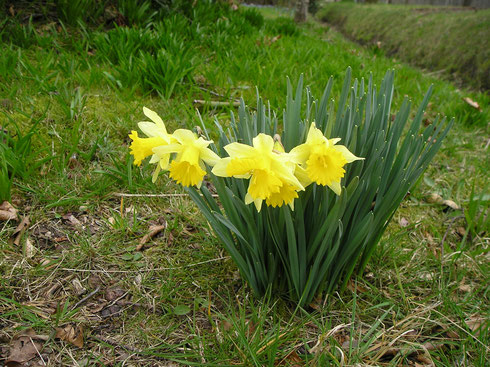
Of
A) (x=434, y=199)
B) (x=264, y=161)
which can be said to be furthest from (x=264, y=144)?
(x=434, y=199)

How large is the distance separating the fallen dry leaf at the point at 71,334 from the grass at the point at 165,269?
0.8 inches

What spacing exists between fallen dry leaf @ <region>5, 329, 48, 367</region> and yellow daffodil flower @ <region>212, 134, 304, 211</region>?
91 centimetres

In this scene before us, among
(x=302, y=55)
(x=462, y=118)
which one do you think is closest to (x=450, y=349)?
(x=462, y=118)

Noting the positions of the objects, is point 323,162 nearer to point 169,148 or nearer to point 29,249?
point 169,148

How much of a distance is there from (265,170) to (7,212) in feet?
4.48

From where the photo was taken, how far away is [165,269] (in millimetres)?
1503

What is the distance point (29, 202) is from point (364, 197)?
1.54 meters

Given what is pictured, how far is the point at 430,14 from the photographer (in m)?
6.99

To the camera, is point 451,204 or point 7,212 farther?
point 451,204

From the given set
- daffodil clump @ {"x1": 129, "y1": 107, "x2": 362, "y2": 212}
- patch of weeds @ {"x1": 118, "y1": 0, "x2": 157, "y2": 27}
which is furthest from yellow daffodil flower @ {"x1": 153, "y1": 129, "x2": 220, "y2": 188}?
patch of weeds @ {"x1": 118, "y1": 0, "x2": 157, "y2": 27}

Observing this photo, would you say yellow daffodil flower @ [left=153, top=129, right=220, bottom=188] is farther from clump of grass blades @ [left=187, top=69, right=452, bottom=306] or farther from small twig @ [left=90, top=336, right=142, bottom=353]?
small twig @ [left=90, top=336, right=142, bottom=353]

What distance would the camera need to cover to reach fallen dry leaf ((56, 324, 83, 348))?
1209 mm

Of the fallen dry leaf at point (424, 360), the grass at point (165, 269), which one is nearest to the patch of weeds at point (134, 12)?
the grass at point (165, 269)

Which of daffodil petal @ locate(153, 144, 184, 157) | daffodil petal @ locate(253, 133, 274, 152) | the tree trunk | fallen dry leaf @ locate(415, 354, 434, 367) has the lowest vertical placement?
the tree trunk
